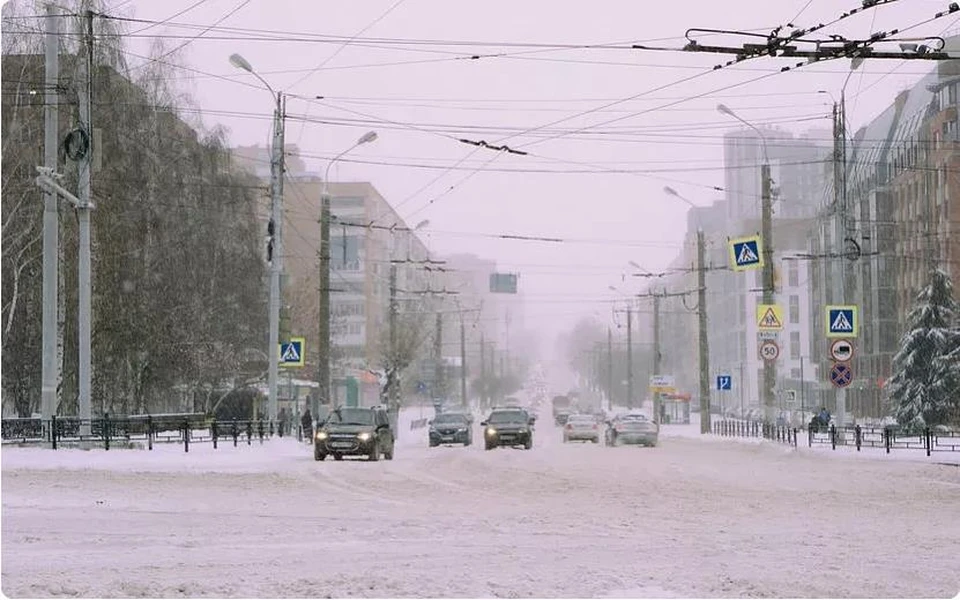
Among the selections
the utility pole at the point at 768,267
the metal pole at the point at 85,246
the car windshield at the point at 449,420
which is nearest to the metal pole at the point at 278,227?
the metal pole at the point at 85,246

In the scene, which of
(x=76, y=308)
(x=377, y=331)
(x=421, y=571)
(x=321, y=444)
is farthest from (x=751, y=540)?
(x=377, y=331)

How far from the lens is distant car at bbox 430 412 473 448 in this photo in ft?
183

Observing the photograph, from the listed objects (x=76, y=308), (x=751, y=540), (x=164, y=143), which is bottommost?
(x=751, y=540)

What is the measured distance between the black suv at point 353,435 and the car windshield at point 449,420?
58.1 feet

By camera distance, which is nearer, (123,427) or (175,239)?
(123,427)

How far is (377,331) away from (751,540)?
382 ft

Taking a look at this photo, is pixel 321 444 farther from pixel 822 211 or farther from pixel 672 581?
pixel 822 211

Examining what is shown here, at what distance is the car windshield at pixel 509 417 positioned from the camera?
160ft

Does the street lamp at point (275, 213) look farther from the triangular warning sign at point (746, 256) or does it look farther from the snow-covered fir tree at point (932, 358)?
the snow-covered fir tree at point (932, 358)

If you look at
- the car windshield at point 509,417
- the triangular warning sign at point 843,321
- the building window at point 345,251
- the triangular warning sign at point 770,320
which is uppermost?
the building window at point 345,251

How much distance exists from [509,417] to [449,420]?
822 centimetres

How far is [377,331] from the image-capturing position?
131 m

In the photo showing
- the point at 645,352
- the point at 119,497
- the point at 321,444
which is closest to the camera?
the point at 119,497

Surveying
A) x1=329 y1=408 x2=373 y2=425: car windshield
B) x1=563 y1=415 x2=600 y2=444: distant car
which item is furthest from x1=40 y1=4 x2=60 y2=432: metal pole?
x1=563 y1=415 x2=600 y2=444: distant car
